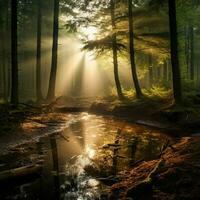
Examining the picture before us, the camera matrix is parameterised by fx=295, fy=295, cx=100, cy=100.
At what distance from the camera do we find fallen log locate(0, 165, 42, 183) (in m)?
7.46

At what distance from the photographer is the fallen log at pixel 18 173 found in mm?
7461

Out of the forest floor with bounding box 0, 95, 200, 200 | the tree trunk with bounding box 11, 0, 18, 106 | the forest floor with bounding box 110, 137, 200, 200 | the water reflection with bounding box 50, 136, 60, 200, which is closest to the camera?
the forest floor with bounding box 110, 137, 200, 200

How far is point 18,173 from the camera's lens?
25.3 ft

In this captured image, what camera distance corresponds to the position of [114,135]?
1345cm

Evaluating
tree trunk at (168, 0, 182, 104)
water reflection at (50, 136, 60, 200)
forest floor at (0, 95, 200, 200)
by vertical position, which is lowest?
water reflection at (50, 136, 60, 200)

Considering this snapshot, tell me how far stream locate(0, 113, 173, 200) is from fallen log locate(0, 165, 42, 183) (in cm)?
16

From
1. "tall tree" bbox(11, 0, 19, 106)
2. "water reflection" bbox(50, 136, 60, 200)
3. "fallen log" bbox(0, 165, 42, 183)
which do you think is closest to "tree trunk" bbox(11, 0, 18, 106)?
"tall tree" bbox(11, 0, 19, 106)

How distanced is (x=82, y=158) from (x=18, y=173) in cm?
264

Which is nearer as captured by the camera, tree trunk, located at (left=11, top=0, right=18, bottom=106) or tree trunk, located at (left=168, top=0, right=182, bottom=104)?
tree trunk, located at (left=168, top=0, right=182, bottom=104)

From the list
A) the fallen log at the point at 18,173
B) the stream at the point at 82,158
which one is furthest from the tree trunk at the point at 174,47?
the fallen log at the point at 18,173

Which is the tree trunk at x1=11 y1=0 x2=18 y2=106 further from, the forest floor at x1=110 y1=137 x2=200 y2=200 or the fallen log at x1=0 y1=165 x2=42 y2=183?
the forest floor at x1=110 y1=137 x2=200 y2=200

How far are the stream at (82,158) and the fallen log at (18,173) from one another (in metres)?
0.16

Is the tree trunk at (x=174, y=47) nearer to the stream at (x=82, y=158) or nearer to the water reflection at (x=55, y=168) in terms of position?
the stream at (x=82, y=158)

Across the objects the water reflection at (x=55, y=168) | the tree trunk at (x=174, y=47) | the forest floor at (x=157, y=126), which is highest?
the tree trunk at (x=174, y=47)
